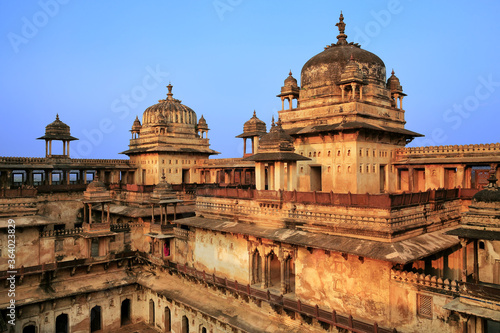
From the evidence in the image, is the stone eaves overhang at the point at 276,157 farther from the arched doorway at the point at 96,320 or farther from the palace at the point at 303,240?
the arched doorway at the point at 96,320

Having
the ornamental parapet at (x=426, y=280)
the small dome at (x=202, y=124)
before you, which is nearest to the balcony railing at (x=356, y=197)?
the ornamental parapet at (x=426, y=280)

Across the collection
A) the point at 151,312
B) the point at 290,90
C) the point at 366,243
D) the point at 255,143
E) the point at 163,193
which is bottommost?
the point at 151,312

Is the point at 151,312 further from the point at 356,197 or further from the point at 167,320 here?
the point at 356,197

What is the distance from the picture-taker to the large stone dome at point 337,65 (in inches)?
1039

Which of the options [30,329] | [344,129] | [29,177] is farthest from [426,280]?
[29,177]

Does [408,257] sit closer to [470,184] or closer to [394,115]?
[470,184]

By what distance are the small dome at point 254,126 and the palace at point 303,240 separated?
31.0 ft

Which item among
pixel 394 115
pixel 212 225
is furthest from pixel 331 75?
pixel 212 225

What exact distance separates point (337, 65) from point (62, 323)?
25882mm

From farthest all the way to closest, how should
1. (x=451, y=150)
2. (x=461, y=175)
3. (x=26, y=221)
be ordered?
(x=26, y=221) < (x=451, y=150) < (x=461, y=175)

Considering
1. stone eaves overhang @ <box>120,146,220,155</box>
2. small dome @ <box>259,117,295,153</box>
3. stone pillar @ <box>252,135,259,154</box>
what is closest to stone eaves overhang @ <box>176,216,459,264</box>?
small dome @ <box>259,117,295,153</box>

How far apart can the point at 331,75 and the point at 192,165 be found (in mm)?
21023

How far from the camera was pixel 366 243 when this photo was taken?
14719mm

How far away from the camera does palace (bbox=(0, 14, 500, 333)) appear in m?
14.1
